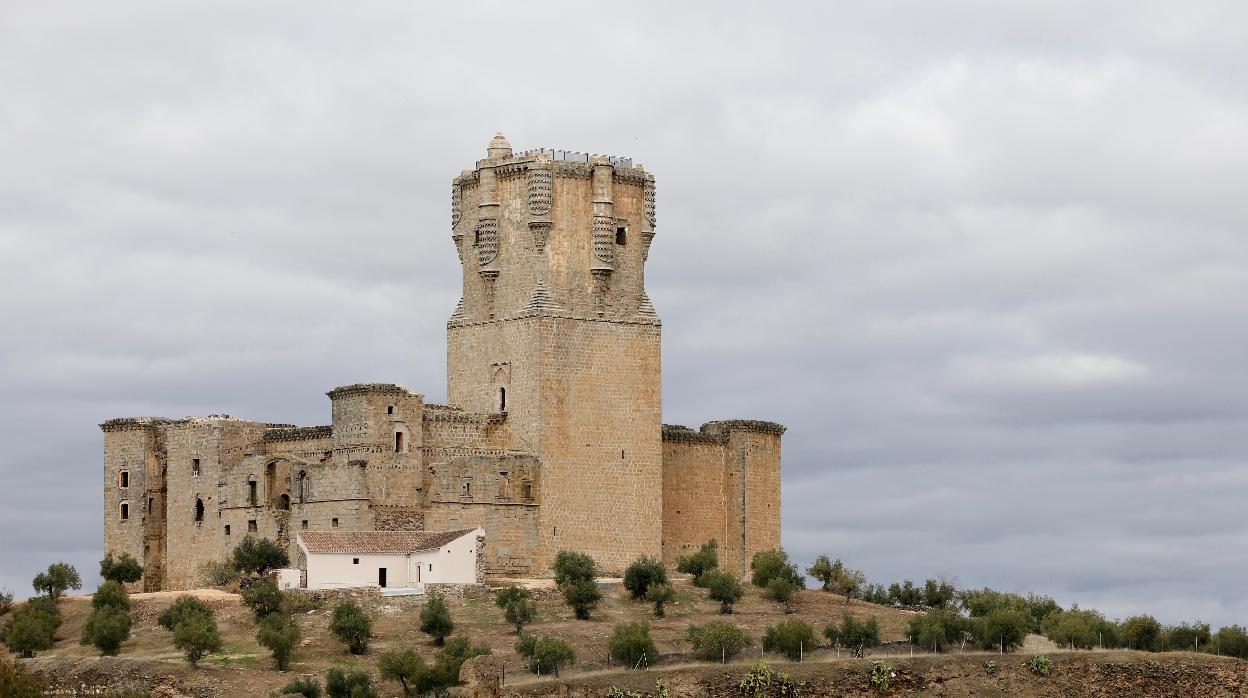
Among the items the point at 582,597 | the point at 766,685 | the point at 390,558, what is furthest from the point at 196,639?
the point at 766,685

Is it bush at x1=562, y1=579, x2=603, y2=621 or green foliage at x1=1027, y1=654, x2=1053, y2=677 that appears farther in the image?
bush at x1=562, y1=579, x2=603, y2=621

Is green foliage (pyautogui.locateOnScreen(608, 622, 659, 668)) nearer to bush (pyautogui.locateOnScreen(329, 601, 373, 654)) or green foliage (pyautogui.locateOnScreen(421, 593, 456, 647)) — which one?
green foliage (pyautogui.locateOnScreen(421, 593, 456, 647))

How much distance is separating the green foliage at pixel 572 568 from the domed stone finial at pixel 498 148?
1349 cm

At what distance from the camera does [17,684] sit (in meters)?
65.8

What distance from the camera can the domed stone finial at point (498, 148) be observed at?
85562 mm

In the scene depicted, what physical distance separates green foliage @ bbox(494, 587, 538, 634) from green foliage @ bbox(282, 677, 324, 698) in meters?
6.98

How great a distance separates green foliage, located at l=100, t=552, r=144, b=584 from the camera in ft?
282

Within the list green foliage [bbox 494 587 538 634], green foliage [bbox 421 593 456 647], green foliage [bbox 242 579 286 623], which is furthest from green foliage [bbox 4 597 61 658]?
green foliage [bbox 494 587 538 634]

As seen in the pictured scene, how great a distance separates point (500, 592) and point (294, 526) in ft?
28.7

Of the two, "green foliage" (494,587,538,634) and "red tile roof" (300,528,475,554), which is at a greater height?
"red tile roof" (300,528,475,554)

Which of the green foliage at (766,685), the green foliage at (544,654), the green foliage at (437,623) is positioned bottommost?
A: the green foliage at (766,685)

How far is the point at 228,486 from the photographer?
8494cm

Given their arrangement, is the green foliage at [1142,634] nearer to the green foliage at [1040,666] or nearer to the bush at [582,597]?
the green foliage at [1040,666]

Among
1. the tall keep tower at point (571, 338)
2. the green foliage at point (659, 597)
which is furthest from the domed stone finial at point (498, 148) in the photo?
the green foliage at point (659, 597)
